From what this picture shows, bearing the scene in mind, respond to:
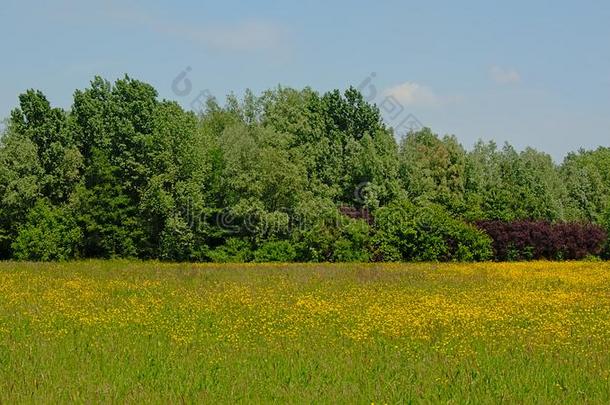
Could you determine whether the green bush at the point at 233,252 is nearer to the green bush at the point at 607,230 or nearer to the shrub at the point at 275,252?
the shrub at the point at 275,252

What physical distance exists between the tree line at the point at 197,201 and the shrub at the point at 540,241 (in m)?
0.09

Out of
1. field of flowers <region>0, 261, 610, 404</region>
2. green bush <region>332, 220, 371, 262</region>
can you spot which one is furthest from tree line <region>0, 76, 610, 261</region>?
field of flowers <region>0, 261, 610, 404</region>

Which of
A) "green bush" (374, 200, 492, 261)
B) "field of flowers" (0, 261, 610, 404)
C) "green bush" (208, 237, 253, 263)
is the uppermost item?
"green bush" (374, 200, 492, 261)

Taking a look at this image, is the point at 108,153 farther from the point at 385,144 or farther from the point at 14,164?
the point at 385,144

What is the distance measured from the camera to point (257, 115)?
83562mm

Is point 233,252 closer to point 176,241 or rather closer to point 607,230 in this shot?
point 176,241

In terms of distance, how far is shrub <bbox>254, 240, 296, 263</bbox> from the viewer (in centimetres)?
4553

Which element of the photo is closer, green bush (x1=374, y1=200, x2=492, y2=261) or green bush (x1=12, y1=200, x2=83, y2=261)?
green bush (x1=374, y1=200, x2=492, y2=261)

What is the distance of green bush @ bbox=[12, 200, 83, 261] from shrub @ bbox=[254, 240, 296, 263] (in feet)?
42.2

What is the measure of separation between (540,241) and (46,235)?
33.0 m

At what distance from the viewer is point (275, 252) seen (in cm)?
4572

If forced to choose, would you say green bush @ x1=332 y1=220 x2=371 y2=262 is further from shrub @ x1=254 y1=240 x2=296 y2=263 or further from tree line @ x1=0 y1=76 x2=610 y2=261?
shrub @ x1=254 y1=240 x2=296 y2=263

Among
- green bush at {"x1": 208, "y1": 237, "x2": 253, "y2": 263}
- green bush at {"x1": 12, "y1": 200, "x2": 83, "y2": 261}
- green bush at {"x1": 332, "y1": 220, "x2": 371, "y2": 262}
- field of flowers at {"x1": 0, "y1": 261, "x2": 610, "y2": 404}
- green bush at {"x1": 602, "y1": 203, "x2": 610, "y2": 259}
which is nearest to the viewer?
field of flowers at {"x1": 0, "y1": 261, "x2": 610, "y2": 404}

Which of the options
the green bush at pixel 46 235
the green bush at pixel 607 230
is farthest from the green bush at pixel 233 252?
the green bush at pixel 607 230
